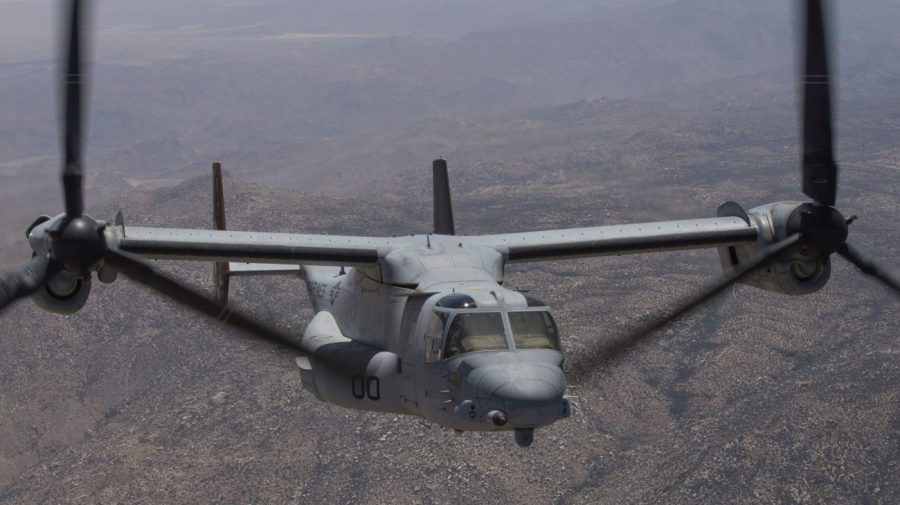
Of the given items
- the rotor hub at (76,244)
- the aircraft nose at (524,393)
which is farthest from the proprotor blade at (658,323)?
the rotor hub at (76,244)

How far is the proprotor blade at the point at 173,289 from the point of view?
26.4 metres

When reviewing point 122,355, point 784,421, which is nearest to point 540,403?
point 784,421

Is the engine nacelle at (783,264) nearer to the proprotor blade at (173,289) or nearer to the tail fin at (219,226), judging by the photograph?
the proprotor blade at (173,289)

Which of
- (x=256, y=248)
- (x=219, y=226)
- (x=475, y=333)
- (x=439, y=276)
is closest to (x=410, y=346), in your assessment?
(x=439, y=276)

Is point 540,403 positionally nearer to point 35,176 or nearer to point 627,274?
point 627,274

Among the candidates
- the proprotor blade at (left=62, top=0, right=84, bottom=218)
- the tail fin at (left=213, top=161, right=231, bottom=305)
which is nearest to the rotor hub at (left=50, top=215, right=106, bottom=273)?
the proprotor blade at (left=62, top=0, right=84, bottom=218)

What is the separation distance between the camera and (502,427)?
895 inches

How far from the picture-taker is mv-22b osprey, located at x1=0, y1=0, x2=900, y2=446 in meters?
23.9

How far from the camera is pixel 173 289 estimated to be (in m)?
26.5

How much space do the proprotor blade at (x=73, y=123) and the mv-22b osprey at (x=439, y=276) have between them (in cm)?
3

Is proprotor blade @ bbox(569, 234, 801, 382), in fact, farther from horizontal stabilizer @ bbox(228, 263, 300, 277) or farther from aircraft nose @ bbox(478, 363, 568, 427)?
horizontal stabilizer @ bbox(228, 263, 300, 277)

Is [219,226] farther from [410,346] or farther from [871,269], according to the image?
[871,269]

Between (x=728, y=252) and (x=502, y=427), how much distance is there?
12730mm

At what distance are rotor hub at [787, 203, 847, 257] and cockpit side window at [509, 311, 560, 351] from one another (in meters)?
8.30
